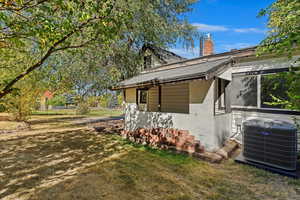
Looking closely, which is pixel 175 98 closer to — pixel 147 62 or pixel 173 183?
pixel 147 62

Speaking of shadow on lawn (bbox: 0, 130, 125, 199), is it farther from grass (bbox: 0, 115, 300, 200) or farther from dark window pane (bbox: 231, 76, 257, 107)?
dark window pane (bbox: 231, 76, 257, 107)

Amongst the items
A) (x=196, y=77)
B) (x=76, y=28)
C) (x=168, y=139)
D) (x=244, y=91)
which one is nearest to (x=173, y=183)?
(x=168, y=139)

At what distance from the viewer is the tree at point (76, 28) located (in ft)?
11.7

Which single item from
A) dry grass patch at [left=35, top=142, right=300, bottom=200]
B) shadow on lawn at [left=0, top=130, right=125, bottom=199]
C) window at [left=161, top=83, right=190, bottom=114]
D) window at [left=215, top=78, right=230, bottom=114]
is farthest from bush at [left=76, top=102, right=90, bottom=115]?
window at [left=215, top=78, right=230, bottom=114]

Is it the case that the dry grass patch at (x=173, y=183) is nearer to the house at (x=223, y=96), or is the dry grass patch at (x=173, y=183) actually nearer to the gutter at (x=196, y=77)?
the house at (x=223, y=96)

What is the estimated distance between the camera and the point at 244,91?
265 inches

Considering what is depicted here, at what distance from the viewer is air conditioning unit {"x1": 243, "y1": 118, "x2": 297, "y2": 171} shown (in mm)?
4164

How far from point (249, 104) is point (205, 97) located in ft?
Answer: 7.28

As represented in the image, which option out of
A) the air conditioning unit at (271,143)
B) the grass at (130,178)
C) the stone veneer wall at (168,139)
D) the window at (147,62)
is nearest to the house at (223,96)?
the stone veneer wall at (168,139)

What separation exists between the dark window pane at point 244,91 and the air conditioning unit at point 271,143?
6.49ft

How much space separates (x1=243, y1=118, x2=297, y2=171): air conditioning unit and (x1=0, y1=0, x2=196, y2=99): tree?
5.25m

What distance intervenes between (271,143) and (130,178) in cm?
406

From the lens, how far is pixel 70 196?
3.28 metres

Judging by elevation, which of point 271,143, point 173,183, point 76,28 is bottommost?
point 173,183
